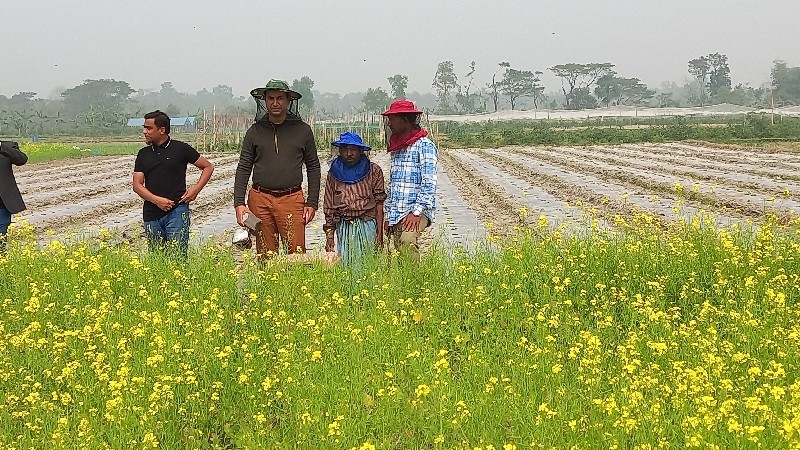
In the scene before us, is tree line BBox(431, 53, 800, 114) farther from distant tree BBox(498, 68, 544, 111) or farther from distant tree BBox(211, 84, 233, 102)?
distant tree BBox(211, 84, 233, 102)

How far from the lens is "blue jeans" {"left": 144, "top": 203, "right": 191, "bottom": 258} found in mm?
6035

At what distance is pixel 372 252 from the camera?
5555mm

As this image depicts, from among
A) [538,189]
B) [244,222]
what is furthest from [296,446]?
[538,189]

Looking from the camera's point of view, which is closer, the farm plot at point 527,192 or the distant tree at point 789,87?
the farm plot at point 527,192

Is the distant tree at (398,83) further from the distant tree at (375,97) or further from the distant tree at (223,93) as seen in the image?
the distant tree at (223,93)

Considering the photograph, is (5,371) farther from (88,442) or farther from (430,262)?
(430,262)

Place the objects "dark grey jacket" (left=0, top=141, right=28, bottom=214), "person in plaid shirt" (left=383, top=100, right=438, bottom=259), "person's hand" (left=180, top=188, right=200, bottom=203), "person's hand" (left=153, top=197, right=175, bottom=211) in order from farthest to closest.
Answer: "dark grey jacket" (left=0, top=141, right=28, bottom=214), "person's hand" (left=180, top=188, right=200, bottom=203), "person's hand" (left=153, top=197, right=175, bottom=211), "person in plaid shirt" (left=383, top=100, right=438, bottom=259)

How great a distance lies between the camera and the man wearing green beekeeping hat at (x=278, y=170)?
18.4 feet

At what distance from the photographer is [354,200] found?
221 inches

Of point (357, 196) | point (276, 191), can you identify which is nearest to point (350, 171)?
point (357, 196)

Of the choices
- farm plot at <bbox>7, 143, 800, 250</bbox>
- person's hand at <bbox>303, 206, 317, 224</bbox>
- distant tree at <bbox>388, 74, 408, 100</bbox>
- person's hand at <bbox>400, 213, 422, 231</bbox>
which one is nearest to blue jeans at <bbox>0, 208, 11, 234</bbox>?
farm plot at <bbox>7, 143, 800, 250</bbox>

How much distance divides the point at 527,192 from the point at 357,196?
10.0 m

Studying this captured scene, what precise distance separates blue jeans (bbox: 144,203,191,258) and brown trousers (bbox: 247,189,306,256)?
611mm

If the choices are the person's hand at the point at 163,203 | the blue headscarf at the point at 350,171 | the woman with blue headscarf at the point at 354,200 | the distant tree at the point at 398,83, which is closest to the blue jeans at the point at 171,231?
the person's hand at the point at 163,203
